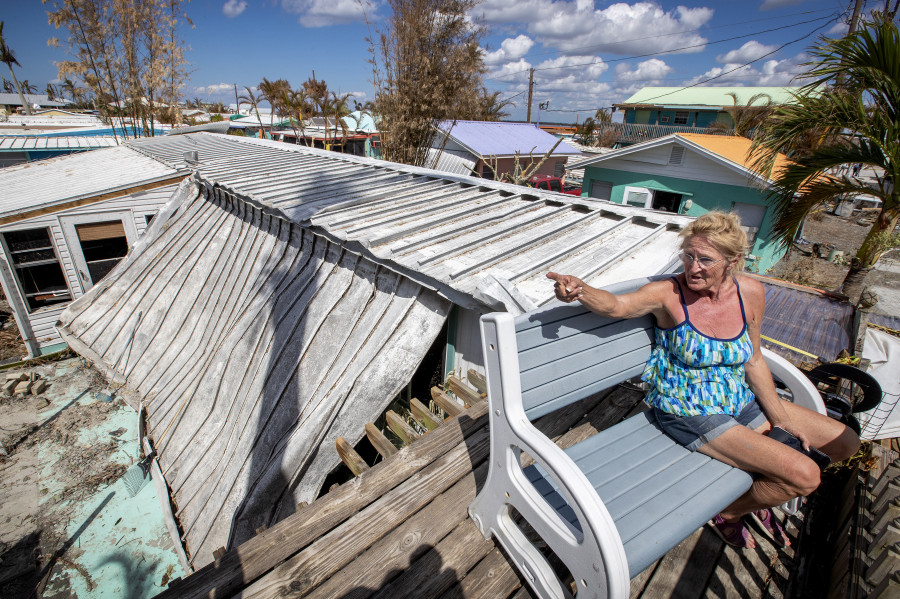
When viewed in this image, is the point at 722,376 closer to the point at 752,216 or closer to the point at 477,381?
the point at 477,381

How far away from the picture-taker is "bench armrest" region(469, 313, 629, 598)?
4.28 ft

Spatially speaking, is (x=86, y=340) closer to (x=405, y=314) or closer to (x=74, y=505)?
(x=74, y=505)

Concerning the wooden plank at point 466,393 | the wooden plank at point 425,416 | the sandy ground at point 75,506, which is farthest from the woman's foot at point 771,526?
the sandy ground at point 75,506

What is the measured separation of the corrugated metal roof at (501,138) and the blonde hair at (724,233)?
16369 mm

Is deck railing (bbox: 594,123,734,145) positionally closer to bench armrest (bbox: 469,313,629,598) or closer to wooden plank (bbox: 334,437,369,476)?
wooden plank (bbox: 334,437,369,476)

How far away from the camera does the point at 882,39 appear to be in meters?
4.43

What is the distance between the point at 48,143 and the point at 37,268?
13.1m

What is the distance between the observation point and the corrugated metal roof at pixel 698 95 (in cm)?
3138

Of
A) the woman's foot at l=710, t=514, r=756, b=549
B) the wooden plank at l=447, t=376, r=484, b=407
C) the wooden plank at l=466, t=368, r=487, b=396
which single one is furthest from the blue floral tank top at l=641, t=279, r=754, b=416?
the wooden plank at l=466, t=368, r=487, b=396

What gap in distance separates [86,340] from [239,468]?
18.1 ft

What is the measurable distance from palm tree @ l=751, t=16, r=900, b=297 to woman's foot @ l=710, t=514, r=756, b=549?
17.9 ft

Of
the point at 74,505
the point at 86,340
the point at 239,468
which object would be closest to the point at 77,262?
the point at 86,340

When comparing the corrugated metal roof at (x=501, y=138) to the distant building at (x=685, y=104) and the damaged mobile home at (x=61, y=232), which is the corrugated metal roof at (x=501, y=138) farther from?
the distant building at (x=685, y=104)

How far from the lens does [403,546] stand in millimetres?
1828
